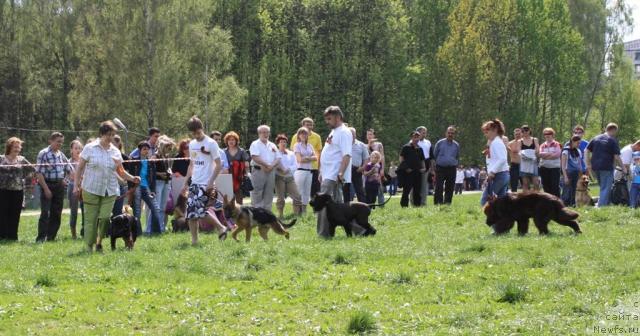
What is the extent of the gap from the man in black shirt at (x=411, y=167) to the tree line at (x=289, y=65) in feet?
83.1

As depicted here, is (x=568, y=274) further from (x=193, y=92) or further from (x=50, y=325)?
(x=193, y=92)

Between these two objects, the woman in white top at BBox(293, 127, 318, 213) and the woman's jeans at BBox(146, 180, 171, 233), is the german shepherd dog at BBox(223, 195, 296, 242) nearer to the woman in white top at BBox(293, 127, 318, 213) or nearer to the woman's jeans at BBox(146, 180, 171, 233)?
the woman's jeans at BBox(146, 180, 171, 233)

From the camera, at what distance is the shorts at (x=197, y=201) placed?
11945 millimetres

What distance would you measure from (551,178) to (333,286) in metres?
9.91

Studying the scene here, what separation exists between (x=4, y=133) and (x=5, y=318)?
137ft

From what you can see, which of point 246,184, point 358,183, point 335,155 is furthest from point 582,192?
point 335,155

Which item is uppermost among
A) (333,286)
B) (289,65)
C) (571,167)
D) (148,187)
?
(289,65)

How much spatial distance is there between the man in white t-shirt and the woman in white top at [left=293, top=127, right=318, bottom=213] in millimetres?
5009

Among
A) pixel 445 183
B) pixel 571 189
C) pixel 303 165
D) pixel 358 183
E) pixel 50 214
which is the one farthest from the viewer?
pixel 445 183

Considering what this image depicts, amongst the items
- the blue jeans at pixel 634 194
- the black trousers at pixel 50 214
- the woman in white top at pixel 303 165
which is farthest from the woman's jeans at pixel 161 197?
the blue jeans at pixel 634 194

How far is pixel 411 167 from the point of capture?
17.9 metres

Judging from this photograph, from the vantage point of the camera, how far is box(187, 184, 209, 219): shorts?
11.9 m

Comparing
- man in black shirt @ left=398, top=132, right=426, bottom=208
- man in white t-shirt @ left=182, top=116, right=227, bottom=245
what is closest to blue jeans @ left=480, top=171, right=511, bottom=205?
man in black shirt @ left=398, top=132, right=426, bottom=208

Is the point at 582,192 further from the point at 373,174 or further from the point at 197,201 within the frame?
the point at 197,201
